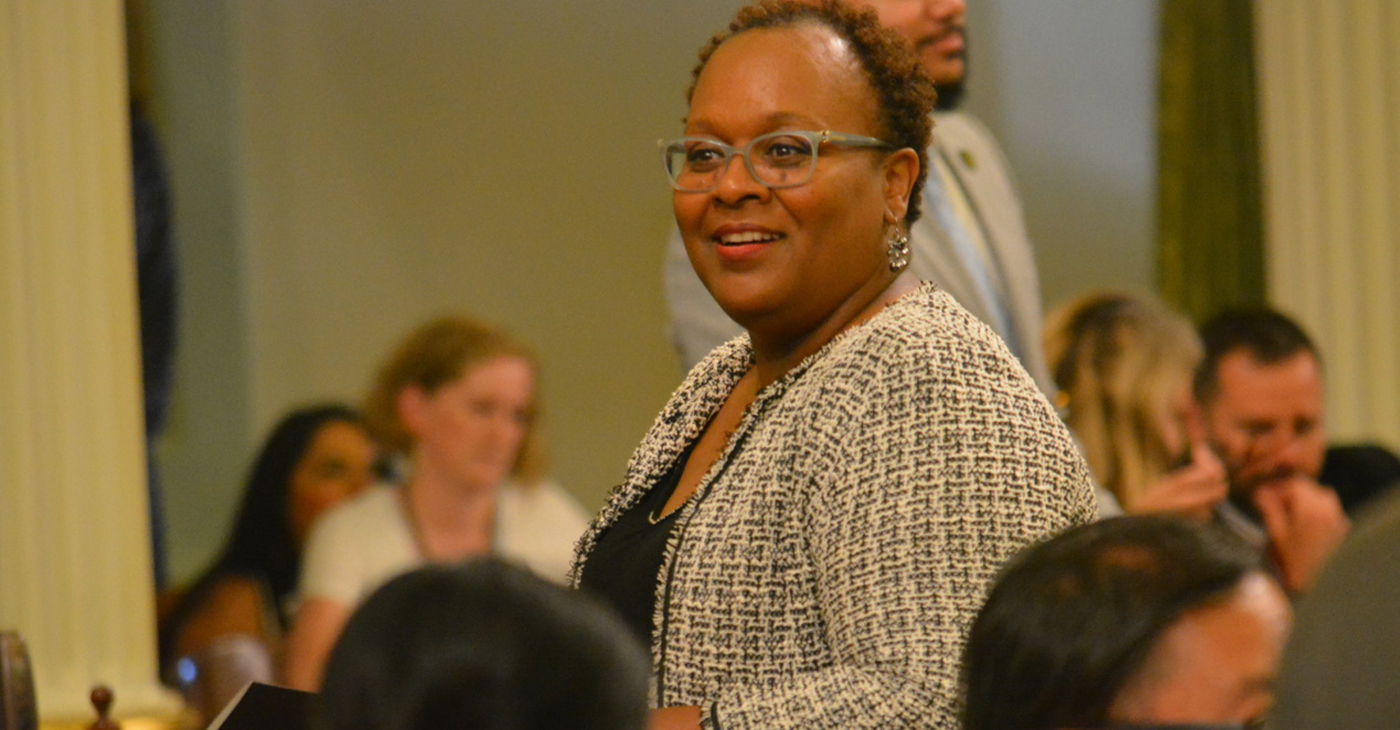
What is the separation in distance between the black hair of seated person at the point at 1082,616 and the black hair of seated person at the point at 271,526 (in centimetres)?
360

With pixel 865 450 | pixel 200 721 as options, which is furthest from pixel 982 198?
pixel 200 721

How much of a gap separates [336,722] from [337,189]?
248 inches

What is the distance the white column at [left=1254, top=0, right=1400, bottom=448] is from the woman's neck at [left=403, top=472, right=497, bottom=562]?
6.15 ft

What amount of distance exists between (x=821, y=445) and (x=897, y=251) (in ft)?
0.94

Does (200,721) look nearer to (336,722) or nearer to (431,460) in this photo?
(431,460)

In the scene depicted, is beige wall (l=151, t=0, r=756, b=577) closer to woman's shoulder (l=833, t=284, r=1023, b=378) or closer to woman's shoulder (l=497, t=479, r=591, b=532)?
woman's shoulder (l=497, t=479, r=591, b=532)

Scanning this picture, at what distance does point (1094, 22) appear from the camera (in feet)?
23.3

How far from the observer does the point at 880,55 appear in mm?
1641

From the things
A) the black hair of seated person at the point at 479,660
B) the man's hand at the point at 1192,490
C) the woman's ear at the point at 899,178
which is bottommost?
the man's hand at the point at 1192,490

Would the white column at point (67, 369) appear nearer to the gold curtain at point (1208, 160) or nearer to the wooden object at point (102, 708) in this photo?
the wooden object at point (102, 708)

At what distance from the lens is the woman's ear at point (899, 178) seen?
1.67 metres

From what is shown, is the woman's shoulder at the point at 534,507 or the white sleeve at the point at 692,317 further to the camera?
the woman's shoulder at the point at 534,507

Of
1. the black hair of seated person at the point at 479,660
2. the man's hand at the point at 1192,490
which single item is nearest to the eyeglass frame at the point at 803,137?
the black hair of seated person at the point at 479,660

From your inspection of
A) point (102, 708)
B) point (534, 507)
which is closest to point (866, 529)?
point (102, 708)
